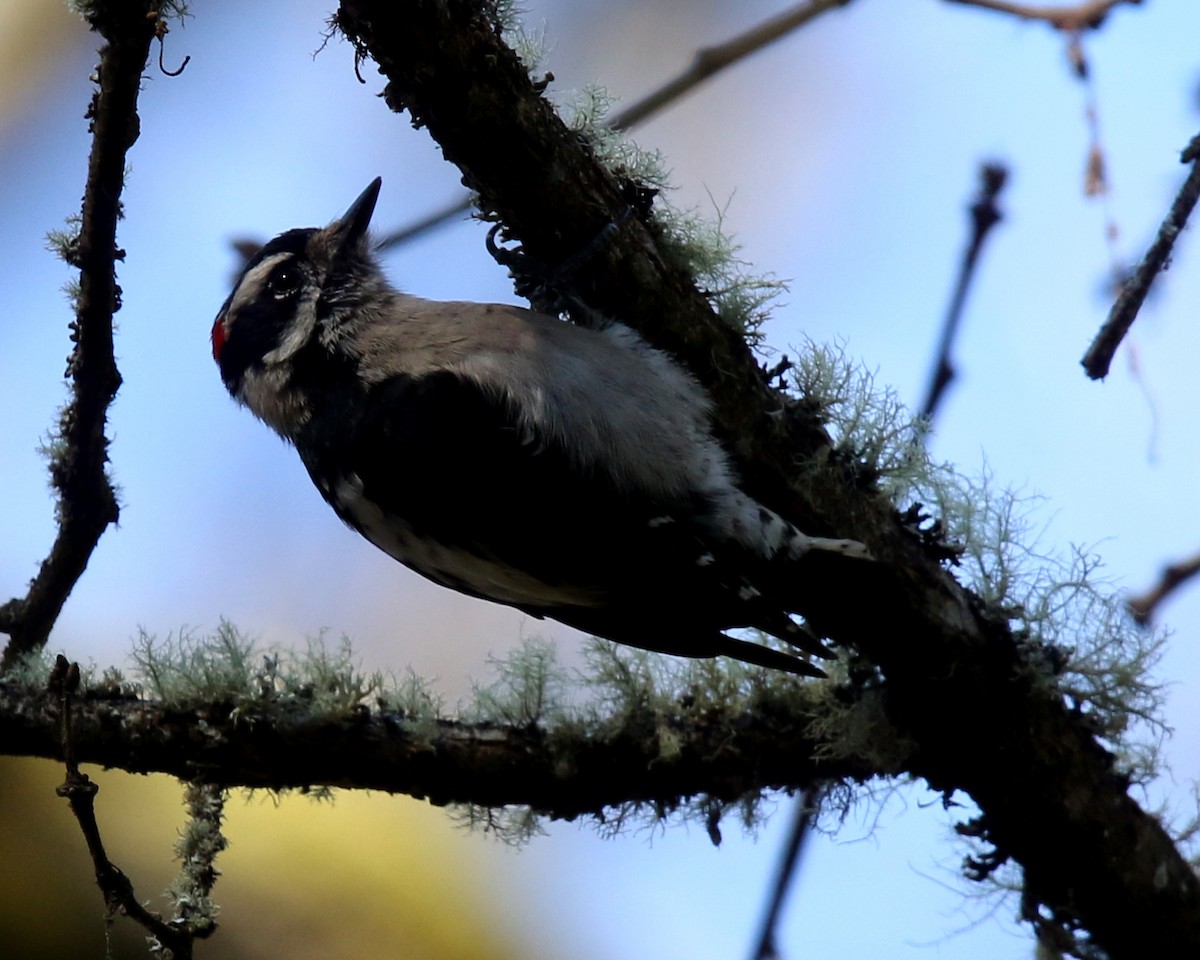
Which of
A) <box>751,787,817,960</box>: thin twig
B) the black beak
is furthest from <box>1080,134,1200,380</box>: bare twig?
the black beak

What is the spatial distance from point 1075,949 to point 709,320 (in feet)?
4.20

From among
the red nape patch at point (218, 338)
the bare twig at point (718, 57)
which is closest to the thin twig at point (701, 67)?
the bare twig at point (718, 57)

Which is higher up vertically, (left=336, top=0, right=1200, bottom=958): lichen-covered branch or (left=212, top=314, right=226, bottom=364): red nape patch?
(left=212, top=314, right=226, bottom=364): red nape patch

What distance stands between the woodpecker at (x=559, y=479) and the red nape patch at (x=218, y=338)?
483 millimetres

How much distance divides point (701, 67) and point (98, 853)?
71.1 inches

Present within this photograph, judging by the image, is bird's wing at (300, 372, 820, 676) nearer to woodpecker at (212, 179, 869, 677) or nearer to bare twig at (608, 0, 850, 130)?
woodpecker at (212, 179, 869, 677)

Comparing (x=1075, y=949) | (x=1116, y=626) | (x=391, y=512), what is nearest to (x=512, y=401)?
(x=391, y=512)

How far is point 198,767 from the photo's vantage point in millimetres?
1986

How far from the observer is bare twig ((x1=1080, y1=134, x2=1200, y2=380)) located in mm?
1692

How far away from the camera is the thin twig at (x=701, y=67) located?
2.42 meters

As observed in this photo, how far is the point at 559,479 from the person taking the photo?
95.0 inches

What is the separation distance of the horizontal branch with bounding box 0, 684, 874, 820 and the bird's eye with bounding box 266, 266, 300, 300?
3.86 feet

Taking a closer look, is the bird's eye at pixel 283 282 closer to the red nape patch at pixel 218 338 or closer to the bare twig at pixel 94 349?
the red nape patch at pixel 218 338

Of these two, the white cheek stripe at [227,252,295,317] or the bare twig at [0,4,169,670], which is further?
the white cheek stripe at [227,252,295,317]
